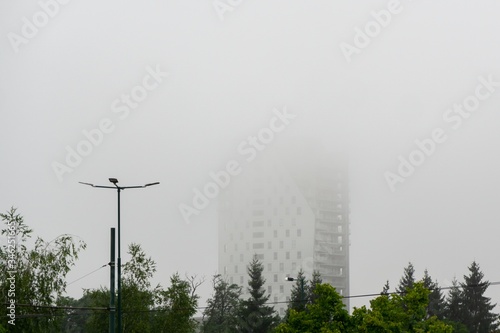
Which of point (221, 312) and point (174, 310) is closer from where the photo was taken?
point (174, 310)

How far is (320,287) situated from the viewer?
2286 inches

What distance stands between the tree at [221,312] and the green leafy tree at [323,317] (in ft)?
211

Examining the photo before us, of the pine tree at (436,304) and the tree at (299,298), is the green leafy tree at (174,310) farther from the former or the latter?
the pine tree at (436,304)

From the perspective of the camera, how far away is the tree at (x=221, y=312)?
438ft

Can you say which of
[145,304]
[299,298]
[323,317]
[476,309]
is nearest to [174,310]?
[145,304]

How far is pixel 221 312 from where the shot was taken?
5610 inches

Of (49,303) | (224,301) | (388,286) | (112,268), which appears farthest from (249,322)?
(112,268)

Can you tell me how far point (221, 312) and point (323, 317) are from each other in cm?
8617

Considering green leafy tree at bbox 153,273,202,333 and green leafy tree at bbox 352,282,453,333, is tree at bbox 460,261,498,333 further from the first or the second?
green leafy tree at bbox 352,282,453,333

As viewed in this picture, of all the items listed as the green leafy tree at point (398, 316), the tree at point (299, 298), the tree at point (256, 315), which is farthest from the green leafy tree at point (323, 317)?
the tree at point (256, 315)

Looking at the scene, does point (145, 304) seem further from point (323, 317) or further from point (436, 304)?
point (436, 304)

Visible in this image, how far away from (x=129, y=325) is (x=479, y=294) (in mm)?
78894

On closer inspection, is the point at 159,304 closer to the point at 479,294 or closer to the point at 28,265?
the point at 28,265

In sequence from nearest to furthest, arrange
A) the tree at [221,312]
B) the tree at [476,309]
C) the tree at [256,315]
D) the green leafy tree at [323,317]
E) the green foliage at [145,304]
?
1. the green leafy tree at [323,317]
2. the green foliage at [145,304]
3. the tree at [256,315]
4. the tree at [221,312]
5. the tree at [476,309]
